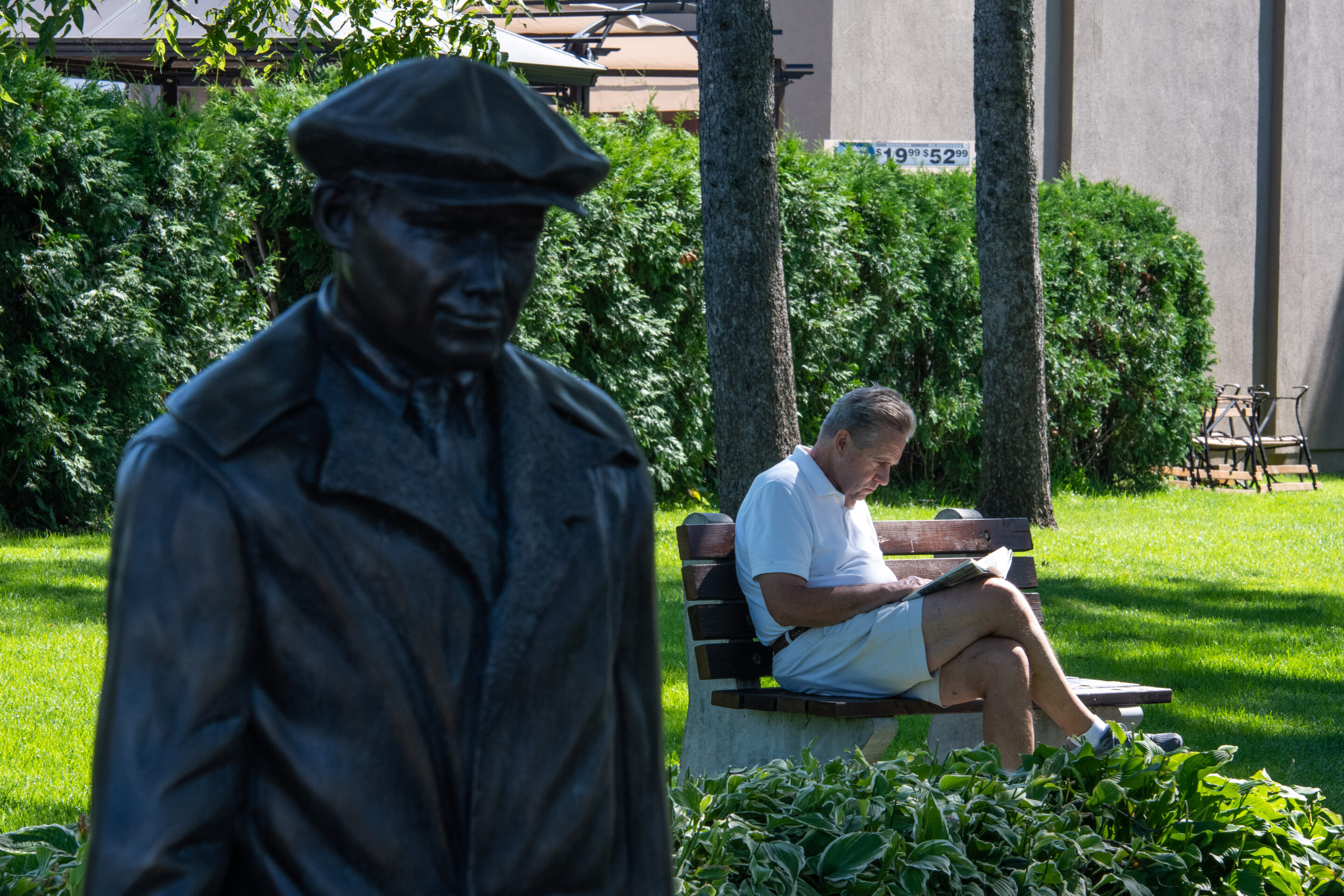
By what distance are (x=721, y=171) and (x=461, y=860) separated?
5.62 meters

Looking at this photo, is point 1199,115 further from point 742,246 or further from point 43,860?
point 43,860

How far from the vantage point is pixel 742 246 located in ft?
21.7

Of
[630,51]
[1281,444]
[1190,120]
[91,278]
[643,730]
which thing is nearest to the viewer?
[643,730]

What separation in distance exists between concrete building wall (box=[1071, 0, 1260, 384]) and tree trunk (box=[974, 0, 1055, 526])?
8287 millimetres

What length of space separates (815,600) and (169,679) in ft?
11.9

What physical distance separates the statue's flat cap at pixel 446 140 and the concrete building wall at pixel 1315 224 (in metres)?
21.4

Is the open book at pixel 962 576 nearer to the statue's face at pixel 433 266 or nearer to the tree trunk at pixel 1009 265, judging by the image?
the statue's face at pixel 433 266

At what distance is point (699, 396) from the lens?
40.4ft

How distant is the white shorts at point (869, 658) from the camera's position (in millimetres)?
4582

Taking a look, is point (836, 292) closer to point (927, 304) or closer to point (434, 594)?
point (927, 304)

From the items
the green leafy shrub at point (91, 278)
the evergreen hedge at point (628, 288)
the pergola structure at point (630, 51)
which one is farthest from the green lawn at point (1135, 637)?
the pergola structure at point (630, 51)

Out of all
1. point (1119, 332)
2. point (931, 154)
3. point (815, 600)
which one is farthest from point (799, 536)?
point (931, 154)

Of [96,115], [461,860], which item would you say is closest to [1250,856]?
[461,860]

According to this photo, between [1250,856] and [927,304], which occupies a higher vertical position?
[927,304]
